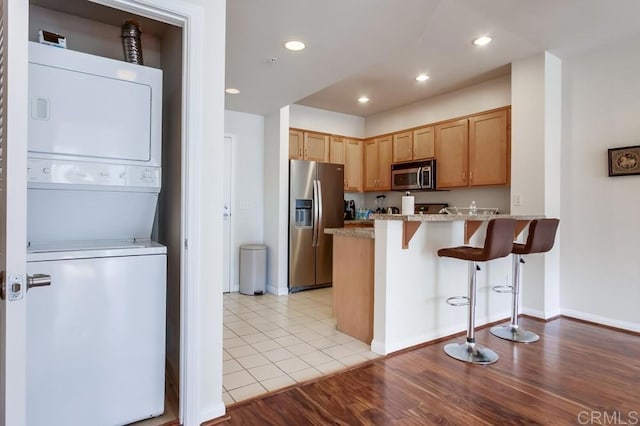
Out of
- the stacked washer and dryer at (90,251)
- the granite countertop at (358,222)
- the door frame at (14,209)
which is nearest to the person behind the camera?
the door frame at (14,209)

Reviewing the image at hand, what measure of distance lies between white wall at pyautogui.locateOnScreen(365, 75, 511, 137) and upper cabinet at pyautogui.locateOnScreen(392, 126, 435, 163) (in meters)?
0.21

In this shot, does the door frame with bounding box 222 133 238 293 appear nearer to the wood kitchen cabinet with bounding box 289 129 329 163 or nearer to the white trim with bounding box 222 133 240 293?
the white trim with bounding box 222 133 240 293

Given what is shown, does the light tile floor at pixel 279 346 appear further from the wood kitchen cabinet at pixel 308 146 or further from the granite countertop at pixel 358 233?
the wood kitchen cabinet at pixel 308 146

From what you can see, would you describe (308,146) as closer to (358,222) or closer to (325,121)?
(325,121)

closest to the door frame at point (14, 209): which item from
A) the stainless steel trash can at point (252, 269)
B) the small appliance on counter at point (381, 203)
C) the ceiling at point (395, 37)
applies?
the ceiling at point (395, 37)

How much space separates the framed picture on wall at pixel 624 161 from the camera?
10.1 feet

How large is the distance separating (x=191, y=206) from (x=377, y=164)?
414 cm

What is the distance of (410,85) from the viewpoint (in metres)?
4.39

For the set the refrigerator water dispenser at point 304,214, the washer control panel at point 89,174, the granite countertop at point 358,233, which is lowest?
the granite countertop at point 358,233

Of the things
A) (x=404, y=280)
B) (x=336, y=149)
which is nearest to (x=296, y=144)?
(x=336, y=149)

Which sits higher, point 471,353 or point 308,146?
point 308,146

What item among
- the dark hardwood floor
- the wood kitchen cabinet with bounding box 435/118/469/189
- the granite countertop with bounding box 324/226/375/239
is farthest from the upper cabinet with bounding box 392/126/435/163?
the dark hardwood floor

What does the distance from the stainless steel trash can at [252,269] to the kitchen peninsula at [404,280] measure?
5.11ft

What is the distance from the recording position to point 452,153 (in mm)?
4441
